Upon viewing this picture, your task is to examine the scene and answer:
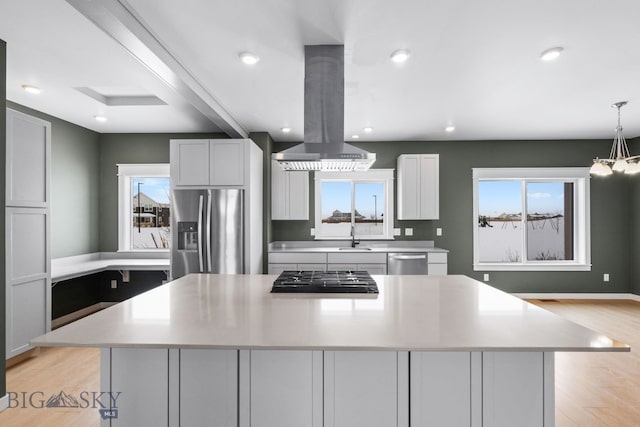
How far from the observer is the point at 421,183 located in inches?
203

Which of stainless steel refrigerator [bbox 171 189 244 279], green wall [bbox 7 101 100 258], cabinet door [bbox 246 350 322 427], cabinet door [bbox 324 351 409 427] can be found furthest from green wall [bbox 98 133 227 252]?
cabinet door [bbox 324 351 409 427]

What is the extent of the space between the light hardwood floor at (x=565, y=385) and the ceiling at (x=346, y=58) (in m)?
2.44

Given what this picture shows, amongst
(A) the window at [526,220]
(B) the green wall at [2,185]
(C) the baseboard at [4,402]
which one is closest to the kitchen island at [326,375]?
(B) the green wall at [2,185]

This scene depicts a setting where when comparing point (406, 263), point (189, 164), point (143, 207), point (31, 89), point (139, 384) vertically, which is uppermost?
point (31, 89)

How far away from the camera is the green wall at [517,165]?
17.7 ft

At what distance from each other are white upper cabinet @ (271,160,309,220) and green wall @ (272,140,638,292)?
12.6 inches

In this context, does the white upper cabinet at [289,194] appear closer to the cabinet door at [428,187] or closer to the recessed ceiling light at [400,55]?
the cabinet door at [428,187]

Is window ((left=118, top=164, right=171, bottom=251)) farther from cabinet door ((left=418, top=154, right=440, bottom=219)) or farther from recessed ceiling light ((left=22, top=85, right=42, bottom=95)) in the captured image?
cabinet door ((left=418, top=154, right=440, bottom=219))

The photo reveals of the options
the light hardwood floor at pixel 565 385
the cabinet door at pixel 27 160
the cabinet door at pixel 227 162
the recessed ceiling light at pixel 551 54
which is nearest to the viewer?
the light hardwood floor at pixel 565 385

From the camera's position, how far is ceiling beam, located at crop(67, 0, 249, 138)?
1.88m

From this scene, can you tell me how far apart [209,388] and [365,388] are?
661mm

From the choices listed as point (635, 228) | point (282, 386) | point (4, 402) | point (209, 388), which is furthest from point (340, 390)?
point (635, 228)

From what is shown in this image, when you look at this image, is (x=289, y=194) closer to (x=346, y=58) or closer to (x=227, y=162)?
(x=227, y=162)

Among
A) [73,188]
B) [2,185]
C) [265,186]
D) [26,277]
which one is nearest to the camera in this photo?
[2,185]
